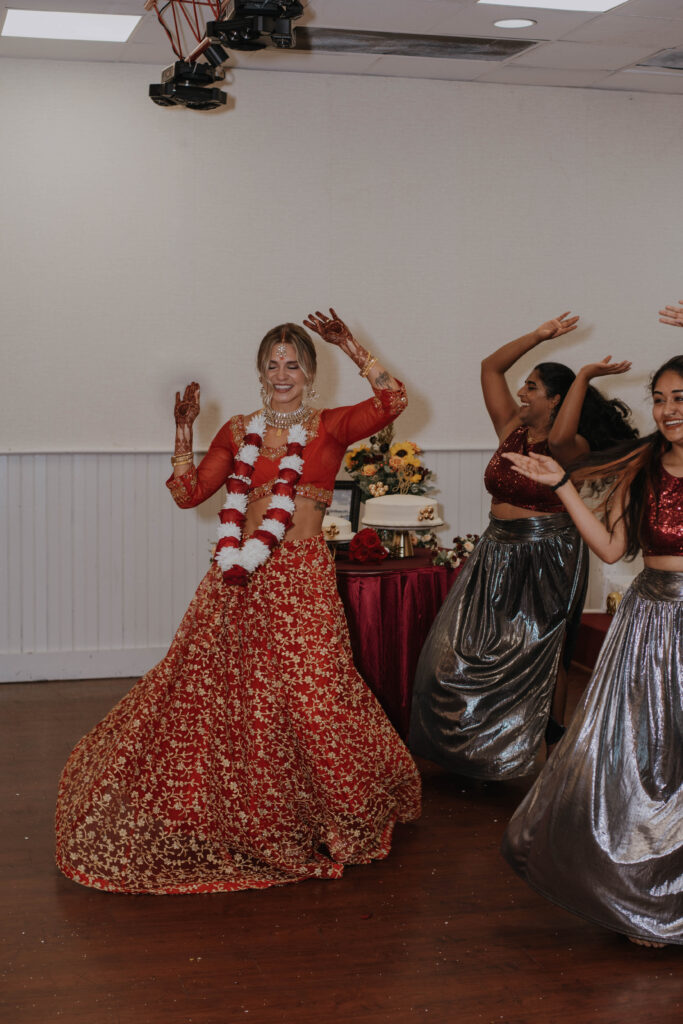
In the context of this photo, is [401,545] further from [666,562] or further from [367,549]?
[666,562]

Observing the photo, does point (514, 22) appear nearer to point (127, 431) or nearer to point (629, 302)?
point (629, 302)

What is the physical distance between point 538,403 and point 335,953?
230 centimetres

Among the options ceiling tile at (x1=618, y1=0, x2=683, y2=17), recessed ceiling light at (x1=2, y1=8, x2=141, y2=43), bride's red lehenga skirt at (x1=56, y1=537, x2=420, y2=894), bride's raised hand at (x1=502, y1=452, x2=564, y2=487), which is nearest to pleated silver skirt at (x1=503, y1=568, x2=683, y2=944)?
bride's raised hand at (x1=502, y1=452, x2=564, y2=487)

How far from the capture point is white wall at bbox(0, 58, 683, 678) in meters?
6.06

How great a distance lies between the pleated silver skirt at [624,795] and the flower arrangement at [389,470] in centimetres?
224

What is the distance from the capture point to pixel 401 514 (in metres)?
5.13

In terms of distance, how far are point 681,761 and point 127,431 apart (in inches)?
152

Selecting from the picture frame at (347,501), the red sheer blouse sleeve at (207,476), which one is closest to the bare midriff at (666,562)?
the red sheer blouse sleeve at (207,476)

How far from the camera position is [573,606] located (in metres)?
4.60

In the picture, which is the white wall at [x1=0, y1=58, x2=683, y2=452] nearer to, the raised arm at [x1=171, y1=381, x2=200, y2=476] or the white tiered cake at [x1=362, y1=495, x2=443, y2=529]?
the white tiered cake at [x1=362, y1=495, x2=443, y2=529]

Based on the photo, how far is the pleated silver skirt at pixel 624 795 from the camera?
3.12 meters

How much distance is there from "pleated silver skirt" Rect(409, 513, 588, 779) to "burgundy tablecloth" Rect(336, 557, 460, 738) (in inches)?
8.5

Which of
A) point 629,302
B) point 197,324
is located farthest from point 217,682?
point 629,302

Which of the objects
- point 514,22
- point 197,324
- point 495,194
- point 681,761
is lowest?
point 681,761
